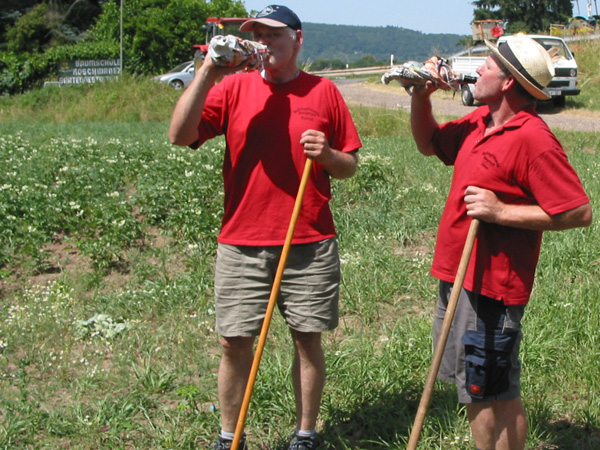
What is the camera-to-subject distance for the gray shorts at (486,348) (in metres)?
2.66

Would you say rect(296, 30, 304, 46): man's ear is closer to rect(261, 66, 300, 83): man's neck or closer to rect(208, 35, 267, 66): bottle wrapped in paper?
rect(261, 66, 300, 83): man's neck

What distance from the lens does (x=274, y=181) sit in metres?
2.97

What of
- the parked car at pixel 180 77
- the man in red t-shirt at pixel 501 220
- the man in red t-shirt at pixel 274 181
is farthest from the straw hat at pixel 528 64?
the parked car at pixel 180 77

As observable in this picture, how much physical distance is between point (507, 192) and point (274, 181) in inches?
37.0

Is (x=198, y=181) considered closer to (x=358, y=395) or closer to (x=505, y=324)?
(x=358, y=395)

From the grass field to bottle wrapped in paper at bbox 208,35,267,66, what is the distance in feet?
5.80

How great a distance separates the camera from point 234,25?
24.0 meters

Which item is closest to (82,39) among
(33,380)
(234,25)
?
(234,25)

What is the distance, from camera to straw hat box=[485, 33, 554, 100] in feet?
8.42

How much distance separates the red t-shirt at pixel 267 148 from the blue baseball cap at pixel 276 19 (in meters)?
0.21

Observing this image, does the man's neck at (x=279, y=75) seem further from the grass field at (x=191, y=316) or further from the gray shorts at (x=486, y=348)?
the grass field at (x=191, y=316)

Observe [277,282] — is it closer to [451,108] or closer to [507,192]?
[507,192]

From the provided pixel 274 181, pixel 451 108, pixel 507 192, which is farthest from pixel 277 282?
pixel 451 108

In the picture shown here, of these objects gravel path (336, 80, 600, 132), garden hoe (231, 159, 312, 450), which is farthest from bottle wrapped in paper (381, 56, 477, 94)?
gravel path (336, 80, 600, 132)
